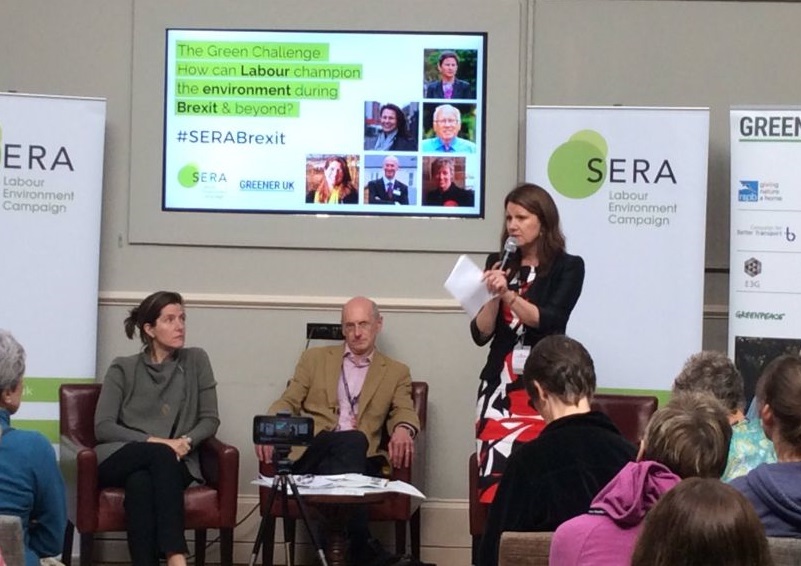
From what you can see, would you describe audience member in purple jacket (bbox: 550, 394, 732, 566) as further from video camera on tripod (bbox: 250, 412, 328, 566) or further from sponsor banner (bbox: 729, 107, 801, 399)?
sponsor banner (bbox: 729, 107, 801, 399)

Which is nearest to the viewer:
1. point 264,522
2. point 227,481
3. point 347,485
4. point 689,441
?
point 689,441

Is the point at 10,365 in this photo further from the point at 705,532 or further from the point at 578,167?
the point at 578,167

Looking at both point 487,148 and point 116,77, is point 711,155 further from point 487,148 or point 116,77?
point 116,77

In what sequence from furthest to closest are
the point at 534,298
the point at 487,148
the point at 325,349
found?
the point at 487,148, the point at 325,349, the point at 534,298

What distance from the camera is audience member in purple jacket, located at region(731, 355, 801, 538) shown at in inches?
115

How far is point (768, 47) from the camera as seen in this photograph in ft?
21.8

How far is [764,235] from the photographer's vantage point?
621 centimetres

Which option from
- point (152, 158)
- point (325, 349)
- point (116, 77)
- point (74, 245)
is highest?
point (116, 77)

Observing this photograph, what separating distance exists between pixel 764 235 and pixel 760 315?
38cm

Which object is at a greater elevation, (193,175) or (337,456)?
(193,175)

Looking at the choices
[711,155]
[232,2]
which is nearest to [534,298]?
[711,155]

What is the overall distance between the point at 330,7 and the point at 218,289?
1.53 meters

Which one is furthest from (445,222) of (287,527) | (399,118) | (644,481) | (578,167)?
(644,481)

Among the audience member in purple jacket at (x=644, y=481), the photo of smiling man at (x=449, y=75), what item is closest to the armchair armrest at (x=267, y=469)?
the photo of smiling man at (x=449, y=75)
